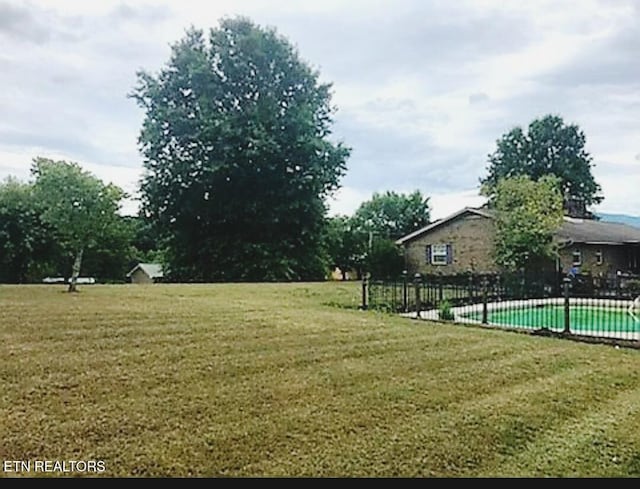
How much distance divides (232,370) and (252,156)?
20.7 meters

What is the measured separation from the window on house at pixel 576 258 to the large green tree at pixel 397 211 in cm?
1954

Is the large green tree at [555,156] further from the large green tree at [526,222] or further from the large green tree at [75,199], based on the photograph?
the large green tree at [75,199]

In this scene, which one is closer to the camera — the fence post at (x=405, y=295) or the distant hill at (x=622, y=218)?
the fence post at (x=405, y=295)

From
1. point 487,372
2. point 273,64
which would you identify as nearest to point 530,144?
point 273,64

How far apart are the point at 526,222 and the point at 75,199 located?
54.2ft

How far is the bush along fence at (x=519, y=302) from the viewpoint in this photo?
11805 millimetres

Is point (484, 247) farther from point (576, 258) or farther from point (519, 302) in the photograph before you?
point (519, 302)

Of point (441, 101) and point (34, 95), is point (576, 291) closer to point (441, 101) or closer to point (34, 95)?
point (441, 101)

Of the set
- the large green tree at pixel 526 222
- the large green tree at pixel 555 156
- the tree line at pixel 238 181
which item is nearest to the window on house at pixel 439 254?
the tree line at pixel 238 181

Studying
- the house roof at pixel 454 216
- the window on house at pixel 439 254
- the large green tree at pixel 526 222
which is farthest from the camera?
the window on house at pixel 439 254

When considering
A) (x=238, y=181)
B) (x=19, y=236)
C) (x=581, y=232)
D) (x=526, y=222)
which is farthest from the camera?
(x=581, y=232)

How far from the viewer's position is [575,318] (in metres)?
13.2

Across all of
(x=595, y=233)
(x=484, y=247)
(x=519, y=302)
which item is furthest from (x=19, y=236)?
(x=595, y=233)

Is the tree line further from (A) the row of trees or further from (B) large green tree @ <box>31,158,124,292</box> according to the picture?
(B) large green tree @ <box>31,158,124,292</box>
